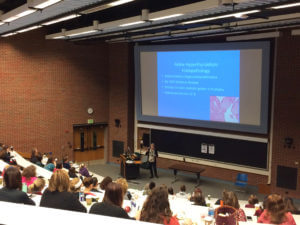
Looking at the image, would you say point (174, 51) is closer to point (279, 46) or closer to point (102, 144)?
point (279, 46)

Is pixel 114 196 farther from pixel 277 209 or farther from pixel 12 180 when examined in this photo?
pixel 277 209

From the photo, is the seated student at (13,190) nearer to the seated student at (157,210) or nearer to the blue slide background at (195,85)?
the seated student at (157,210)

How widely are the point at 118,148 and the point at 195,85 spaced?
4543 millimetres

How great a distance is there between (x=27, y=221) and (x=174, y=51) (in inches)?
426

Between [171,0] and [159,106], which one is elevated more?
[171,0]

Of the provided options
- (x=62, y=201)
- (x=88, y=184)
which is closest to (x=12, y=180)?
(x=62, y=201)

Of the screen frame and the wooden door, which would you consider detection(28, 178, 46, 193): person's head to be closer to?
the screen frame

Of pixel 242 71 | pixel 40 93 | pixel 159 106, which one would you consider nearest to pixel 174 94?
pixel 159 106

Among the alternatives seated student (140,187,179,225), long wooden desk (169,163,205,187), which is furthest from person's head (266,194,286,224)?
long wooden desk (169,163,205,187)

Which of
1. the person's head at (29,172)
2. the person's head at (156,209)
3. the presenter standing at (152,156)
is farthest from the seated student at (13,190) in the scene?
the presenter standing at (152,156)

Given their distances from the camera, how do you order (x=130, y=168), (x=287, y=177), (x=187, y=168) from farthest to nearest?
(x=130, y=168)
(x=187, y=168)
(x=287, y=177)

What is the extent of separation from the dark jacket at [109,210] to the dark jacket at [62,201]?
1.28ft

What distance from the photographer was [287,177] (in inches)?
423

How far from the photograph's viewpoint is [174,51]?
12.7 meters
